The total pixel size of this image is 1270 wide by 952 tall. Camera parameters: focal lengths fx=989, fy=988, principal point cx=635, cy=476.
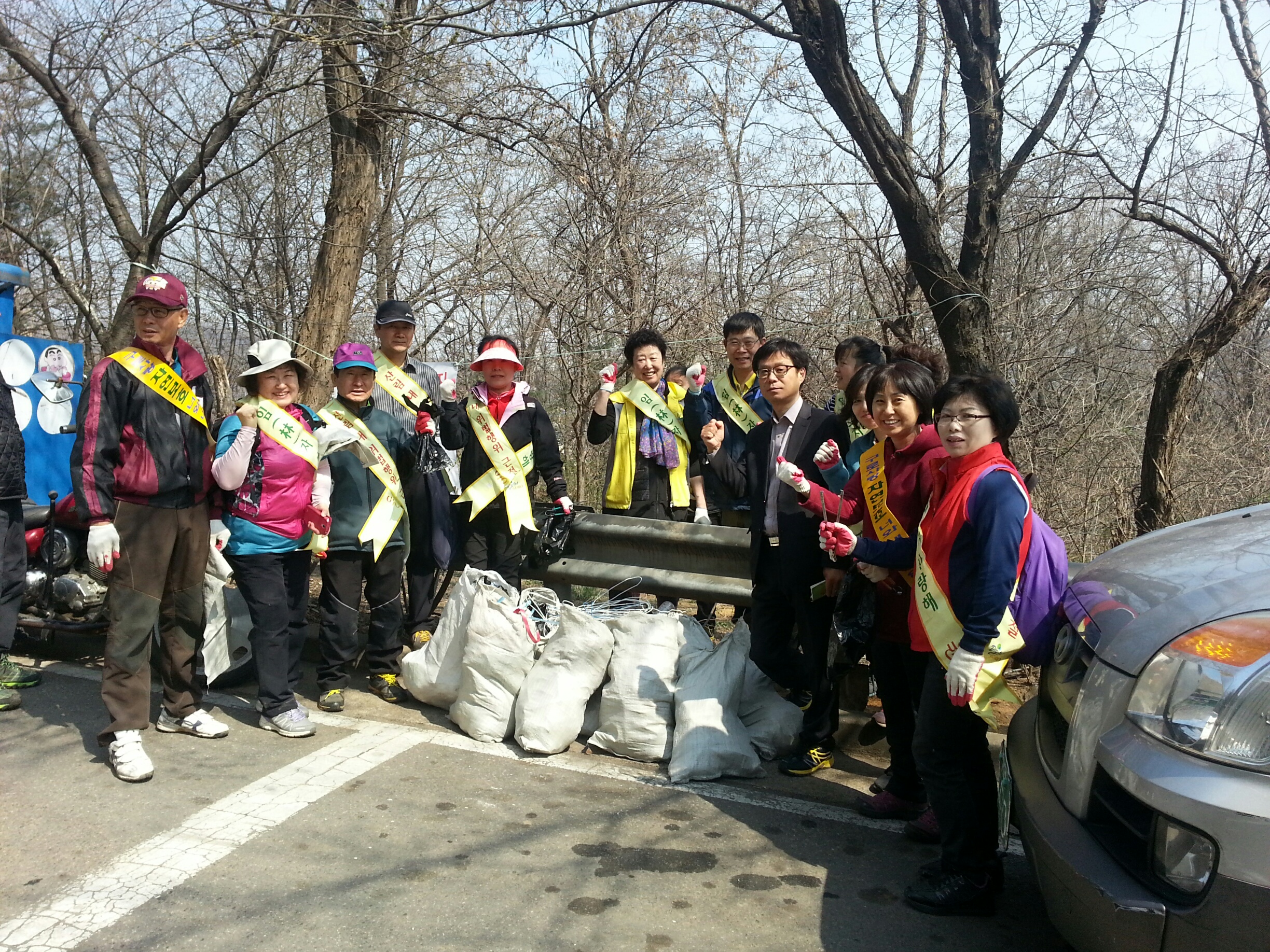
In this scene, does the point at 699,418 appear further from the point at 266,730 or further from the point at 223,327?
the point at 223,327

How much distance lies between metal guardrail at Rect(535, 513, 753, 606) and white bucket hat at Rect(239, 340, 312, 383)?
5.86ft

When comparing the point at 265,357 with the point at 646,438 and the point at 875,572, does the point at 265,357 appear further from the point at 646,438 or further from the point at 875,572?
the point at 875,572

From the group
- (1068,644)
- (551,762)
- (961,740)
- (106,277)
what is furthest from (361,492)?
(106,277)

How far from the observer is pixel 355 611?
5344mm

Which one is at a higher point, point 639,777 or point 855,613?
point 855,613

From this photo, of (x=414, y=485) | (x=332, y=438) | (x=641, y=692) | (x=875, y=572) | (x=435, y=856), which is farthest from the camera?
(x=414, y=485)

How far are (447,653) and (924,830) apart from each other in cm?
241

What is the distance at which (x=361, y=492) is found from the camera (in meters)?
5.30

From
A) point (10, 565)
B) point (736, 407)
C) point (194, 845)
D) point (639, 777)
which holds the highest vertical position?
point (736, 407)

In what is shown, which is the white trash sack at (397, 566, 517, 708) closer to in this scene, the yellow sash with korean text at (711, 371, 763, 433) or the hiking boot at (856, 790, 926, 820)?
the yellow sash with korean text at (711, 371, 763, 433)

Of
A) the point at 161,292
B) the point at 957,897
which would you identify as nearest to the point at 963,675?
the point at 957,897

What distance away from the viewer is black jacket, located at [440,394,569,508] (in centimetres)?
555

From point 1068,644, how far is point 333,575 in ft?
12.3

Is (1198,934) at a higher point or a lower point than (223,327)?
lower
